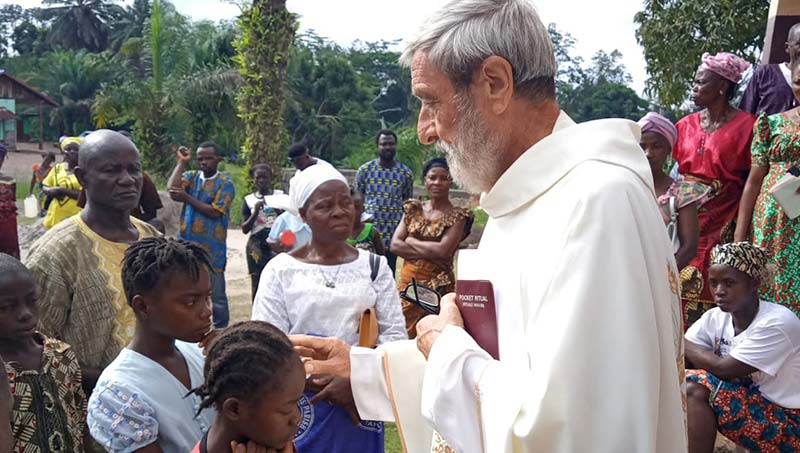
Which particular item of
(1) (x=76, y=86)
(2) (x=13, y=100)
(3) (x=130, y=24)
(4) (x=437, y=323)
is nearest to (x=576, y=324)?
(4) (x=437, y=323)

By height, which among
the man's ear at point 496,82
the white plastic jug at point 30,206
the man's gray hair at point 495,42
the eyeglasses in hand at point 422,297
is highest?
the man's gray hair at point 495,42

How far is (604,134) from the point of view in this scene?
200cm

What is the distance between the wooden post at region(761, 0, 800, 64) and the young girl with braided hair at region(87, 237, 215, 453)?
4.70 meters

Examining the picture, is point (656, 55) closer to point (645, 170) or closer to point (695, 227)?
point (695, 227)

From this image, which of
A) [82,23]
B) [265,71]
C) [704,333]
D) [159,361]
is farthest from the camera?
[82,23]

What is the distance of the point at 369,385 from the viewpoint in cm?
269

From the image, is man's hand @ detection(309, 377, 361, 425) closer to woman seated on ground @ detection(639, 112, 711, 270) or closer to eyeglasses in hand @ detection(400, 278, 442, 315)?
eyeglasses in hand @ detection(400, 278, 442, 315)

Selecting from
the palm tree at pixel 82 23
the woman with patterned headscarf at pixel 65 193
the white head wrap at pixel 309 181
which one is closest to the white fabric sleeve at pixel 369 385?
the white head wrap at pixel 309 181

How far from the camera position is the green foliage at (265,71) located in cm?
1580

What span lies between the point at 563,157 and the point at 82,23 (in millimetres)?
70704

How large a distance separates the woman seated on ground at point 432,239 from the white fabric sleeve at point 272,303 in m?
2.53

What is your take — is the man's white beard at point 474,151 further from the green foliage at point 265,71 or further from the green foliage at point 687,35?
the green foliage at point 265,71

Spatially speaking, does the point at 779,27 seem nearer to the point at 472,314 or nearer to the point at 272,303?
the point at 272,303

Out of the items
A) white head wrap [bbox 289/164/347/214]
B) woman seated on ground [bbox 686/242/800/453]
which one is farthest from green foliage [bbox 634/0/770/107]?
white head wrap [bbox 289/164/347/214]
